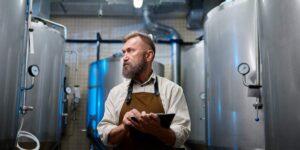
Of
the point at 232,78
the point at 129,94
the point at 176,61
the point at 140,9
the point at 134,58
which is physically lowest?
the point at 129,94

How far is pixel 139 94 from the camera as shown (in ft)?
7.22

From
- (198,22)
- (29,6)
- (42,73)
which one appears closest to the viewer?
(29,6)

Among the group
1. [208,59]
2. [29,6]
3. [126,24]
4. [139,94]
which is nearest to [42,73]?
[29,6]

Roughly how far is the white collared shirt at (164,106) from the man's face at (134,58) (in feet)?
0.32

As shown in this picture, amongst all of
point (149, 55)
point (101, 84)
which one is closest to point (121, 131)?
point (149, 55)

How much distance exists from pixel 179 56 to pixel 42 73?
9.86ft

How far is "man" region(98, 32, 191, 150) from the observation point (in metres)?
1.92

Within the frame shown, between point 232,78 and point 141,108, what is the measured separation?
1.46m

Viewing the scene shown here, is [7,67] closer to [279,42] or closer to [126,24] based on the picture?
[279,42]

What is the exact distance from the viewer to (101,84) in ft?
18.1

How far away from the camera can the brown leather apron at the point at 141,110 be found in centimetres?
206

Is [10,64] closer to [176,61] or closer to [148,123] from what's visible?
[148,123]

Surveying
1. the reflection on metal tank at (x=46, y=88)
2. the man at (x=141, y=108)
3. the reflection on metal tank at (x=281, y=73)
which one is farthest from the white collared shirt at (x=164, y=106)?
the reflection on metal tank at (x=46, y=88)

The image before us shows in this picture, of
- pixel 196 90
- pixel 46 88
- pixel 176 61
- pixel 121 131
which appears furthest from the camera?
pixel 176 61
